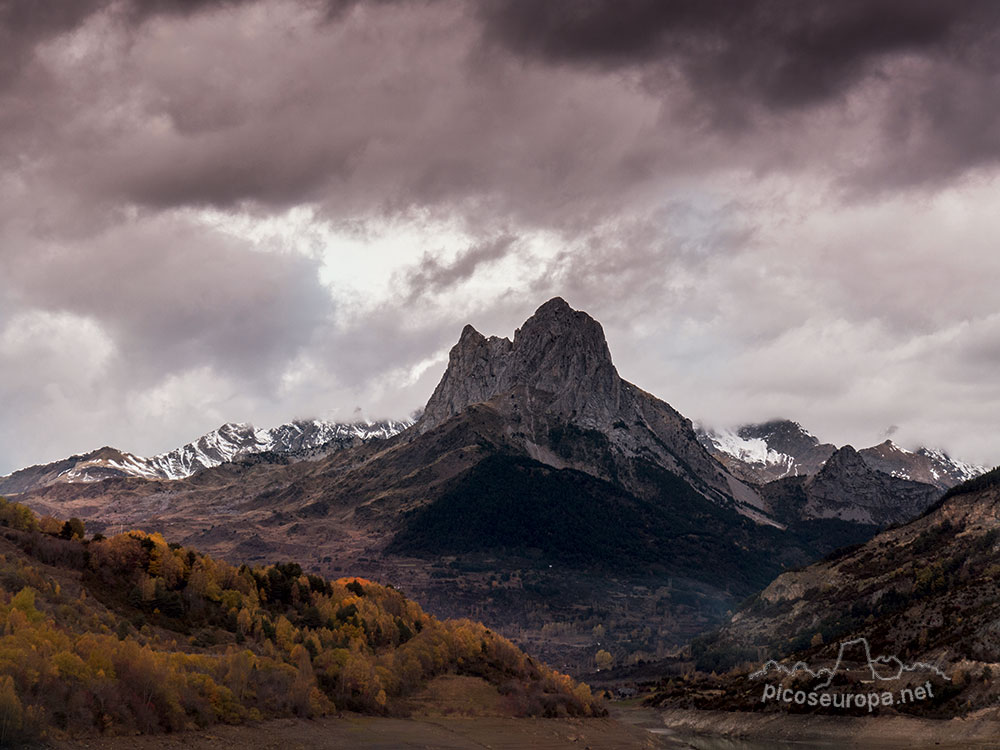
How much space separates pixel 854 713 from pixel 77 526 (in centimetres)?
15467

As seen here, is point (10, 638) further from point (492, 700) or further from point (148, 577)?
point (492, 700)

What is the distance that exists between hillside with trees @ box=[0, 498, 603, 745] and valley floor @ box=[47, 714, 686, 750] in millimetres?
2398

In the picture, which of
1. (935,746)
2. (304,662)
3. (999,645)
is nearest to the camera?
(304,662)

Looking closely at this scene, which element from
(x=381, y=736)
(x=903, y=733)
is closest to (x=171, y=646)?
(x=381, y=736)

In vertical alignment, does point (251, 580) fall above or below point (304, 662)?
above

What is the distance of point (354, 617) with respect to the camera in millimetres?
191125

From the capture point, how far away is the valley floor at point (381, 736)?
103312 mm

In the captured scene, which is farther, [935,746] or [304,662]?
[935,746]

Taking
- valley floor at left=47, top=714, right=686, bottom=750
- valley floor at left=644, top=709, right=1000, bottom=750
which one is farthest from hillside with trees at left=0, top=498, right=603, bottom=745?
valley floor at left=644, top=709, right=1000, bottom=750

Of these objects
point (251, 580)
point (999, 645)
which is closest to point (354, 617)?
point (251, 580)

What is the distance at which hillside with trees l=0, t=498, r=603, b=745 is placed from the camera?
326ft

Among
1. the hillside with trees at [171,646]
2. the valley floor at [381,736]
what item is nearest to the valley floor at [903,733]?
the valley floor at [381,736]

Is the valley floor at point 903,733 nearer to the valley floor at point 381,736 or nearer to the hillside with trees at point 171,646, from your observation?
the valley floor at point 381,736

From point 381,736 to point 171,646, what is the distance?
1378 inches
